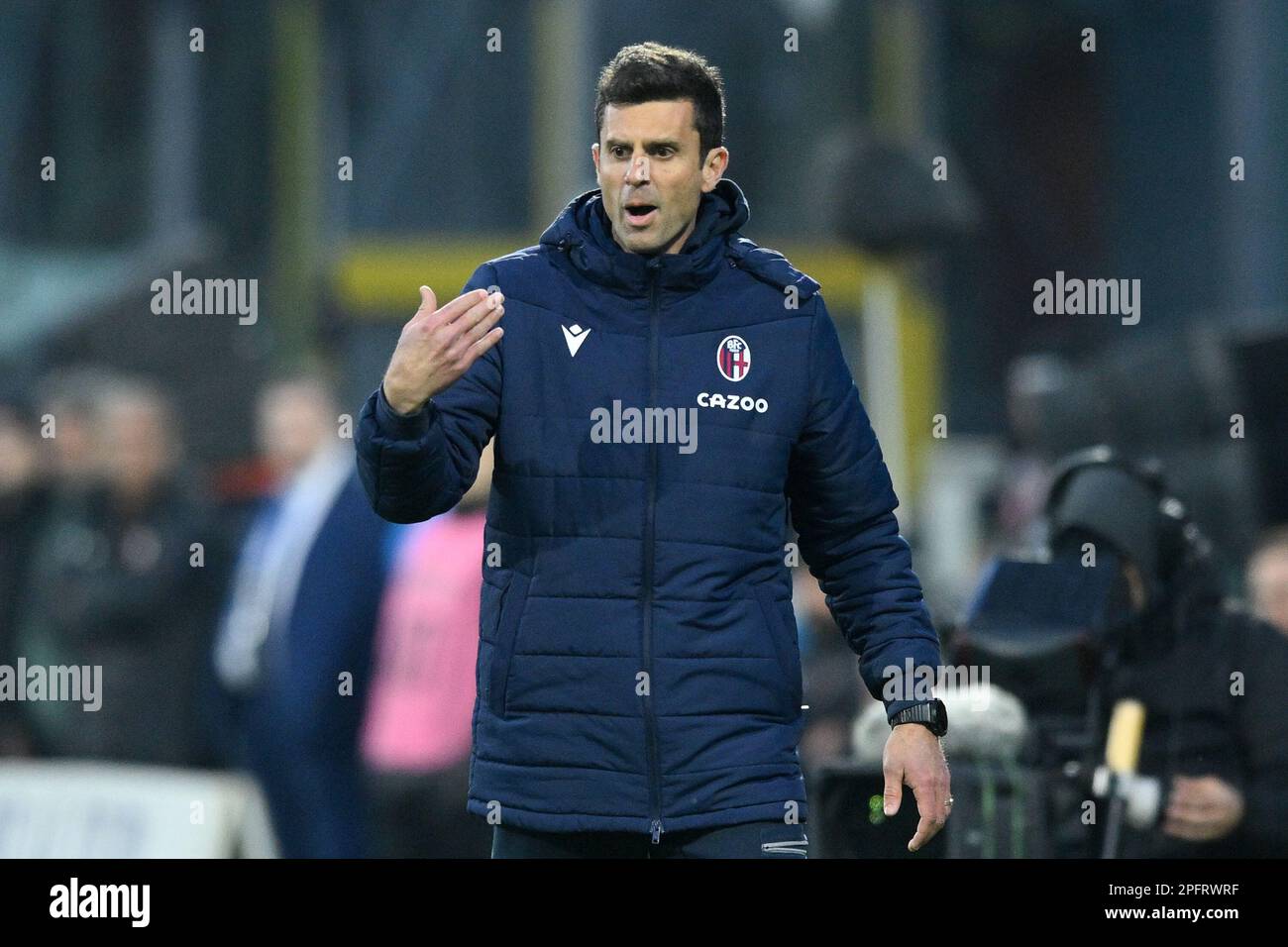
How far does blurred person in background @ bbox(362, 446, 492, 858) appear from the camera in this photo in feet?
27.5

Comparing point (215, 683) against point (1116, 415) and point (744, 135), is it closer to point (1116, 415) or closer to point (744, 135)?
point (1116, 415)

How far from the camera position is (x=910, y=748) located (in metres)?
4.79

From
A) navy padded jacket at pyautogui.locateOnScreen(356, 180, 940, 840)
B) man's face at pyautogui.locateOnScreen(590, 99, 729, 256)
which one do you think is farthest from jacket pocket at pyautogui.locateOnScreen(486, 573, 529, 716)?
man's face at pyautogui.locateOnScreen(590, 99, 729, 256)

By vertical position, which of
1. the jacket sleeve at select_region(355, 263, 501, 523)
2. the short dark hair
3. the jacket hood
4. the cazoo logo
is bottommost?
the jacket sleeve at select_region(355, 263, 501, 523)

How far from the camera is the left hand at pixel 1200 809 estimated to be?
638 centimetres

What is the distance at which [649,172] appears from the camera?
187 inches

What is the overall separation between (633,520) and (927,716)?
660 mm

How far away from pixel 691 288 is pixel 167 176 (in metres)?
13.7

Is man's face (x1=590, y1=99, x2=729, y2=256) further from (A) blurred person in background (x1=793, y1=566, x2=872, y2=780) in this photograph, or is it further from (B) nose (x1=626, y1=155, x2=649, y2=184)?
(A) blurred person in background (x1=793, y1=566, x2=872, y2=780)

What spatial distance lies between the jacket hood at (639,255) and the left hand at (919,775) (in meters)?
0.89

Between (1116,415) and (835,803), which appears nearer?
(835,803)

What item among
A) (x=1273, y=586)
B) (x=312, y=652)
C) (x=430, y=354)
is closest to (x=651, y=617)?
(x=430, y=354)

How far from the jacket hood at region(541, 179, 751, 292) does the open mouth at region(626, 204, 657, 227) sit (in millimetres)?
61
